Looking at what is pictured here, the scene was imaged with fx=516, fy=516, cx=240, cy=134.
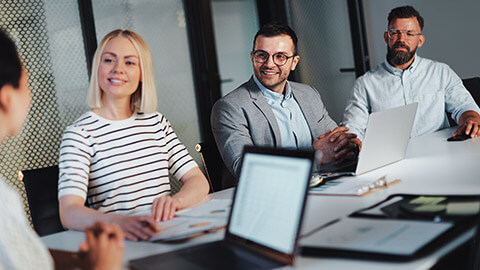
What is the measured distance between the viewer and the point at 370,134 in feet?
5.64

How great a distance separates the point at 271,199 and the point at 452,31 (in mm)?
3502

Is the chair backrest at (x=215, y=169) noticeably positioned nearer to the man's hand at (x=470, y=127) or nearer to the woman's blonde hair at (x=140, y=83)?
the woman's blonde hair at (x=140, y=83)

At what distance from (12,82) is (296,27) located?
406 cm

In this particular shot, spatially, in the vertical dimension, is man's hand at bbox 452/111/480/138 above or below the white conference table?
below

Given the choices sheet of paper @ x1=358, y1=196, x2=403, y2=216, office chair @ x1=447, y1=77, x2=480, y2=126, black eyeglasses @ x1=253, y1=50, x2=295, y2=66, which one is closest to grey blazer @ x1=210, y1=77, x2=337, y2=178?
black eyeglasses @ x1=253, y1=50, x2=295, y2=66

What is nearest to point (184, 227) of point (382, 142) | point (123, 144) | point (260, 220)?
point (260, 220)

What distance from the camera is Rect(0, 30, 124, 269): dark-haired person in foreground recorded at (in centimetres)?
89

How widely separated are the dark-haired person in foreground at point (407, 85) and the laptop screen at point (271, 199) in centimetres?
194

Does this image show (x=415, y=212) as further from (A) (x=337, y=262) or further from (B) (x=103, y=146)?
(B) (x=103, y=146)

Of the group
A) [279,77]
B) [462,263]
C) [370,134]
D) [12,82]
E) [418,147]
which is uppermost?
[12,82]

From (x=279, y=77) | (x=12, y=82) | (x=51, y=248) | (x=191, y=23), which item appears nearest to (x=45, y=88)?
(x=191, y=23)

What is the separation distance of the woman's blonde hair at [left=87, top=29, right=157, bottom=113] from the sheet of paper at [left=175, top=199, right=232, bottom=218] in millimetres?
489

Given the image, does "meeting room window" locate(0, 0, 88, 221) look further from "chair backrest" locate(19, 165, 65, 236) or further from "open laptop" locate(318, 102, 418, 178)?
"open laptop" locate(318, 102, 418, 178)

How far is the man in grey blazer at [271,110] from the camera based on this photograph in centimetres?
219
